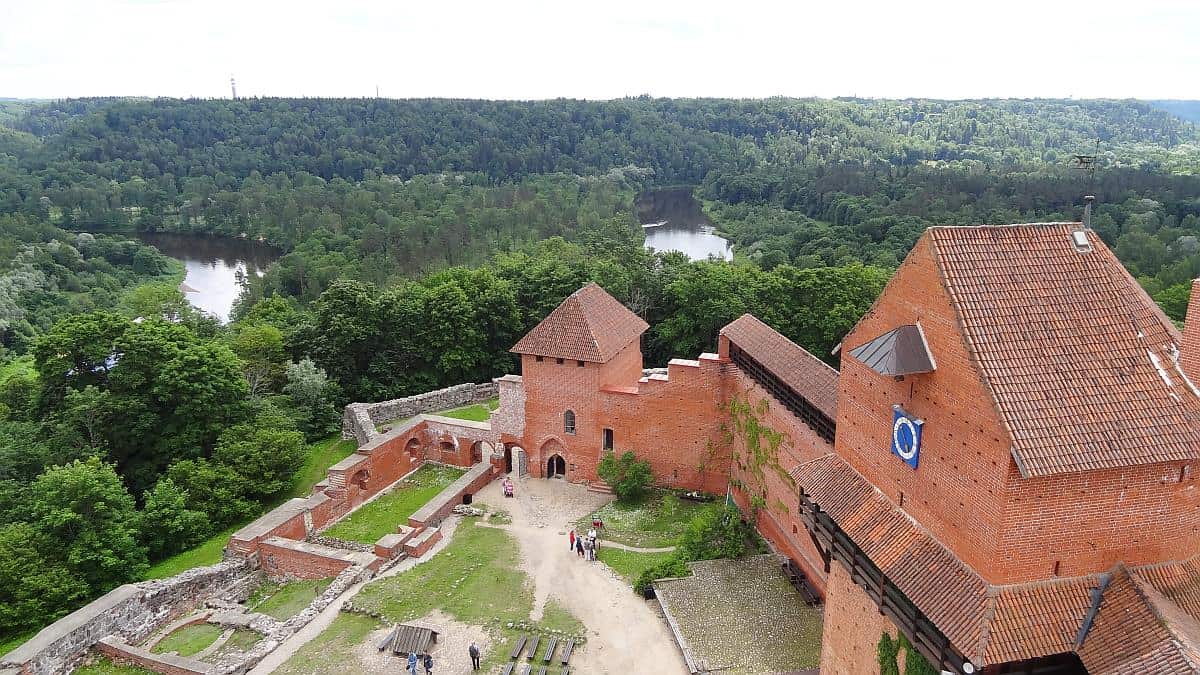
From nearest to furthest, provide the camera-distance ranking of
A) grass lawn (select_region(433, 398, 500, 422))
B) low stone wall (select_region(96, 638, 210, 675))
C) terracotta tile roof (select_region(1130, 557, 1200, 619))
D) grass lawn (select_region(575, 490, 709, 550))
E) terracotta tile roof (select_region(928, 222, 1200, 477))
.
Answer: terracotta tile roof (select_region(928, 222, 1200, 477)), terracotta tile roof (select_region(1130, 557, 1200, 619)), low stone wall (select_region(96, 638, 210, 675)), grass lawn (select_region(575, 490, 709, 550)), grass lawn (select_region(433, 398, 500, 422))

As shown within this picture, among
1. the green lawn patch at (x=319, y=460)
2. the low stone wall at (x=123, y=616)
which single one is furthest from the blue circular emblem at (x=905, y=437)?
the green lawn patch at (x=319, y=460)

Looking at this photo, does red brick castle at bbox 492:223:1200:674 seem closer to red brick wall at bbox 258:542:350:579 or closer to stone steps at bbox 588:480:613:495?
stone steps at bbox 588:480:613:495

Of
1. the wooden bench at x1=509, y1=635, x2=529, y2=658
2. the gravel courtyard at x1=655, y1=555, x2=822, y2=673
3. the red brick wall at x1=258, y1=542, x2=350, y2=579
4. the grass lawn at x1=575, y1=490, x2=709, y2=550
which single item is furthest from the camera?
the grass lawn at x1=575, y1=490, x2=709, y2=550

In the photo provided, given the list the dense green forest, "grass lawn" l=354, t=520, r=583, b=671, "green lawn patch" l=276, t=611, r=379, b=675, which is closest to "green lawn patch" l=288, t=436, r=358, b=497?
the dense green forest

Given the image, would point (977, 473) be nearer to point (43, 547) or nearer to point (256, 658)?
point (256, 658)

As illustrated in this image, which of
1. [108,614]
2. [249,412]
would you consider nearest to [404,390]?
[249,412]

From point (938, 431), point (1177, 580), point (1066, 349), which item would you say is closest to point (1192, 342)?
point (1066, 349)

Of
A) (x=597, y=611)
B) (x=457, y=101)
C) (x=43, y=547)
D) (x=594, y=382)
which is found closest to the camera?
(x=597, y=611)
